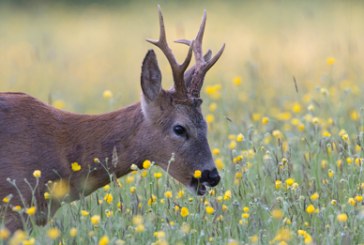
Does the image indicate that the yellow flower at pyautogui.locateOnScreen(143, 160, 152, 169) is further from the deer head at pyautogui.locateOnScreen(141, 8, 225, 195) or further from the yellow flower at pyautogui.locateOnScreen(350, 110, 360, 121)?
the yellow flower at pyautogui.locateOnScreen(350, 110, 360, 121)

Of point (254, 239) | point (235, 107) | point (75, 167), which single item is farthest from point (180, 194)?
point (235, 107)

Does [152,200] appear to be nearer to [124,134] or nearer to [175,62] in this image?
[124,134]

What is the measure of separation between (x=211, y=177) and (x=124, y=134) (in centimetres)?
60

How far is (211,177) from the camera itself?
5.79 meters

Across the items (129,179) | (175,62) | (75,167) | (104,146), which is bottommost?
(129,179)

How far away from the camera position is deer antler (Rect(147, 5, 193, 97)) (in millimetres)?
5801

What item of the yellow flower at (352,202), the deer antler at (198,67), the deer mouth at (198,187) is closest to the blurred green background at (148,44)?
the deer antler at (198,67)

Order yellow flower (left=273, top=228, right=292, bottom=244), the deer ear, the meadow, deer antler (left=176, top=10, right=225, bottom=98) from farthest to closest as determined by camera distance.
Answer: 1. deer antler (left=176, top=10, right=225, bottom=98)
2. the deer ear
3. the meadow
4. yellow flower (left=273, top=228, right=292, bottom=244)

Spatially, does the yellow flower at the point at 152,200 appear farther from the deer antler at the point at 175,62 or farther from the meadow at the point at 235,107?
the deer antler at the point at 175,62

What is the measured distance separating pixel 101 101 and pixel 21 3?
35.0ft

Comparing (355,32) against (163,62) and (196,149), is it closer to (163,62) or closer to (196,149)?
(163,62)

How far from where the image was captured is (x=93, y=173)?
5836 mm

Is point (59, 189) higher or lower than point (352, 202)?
lower

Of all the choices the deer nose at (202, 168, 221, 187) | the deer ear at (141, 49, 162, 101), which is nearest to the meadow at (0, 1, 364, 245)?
the deer nose at (202, 168, 221, 187)
